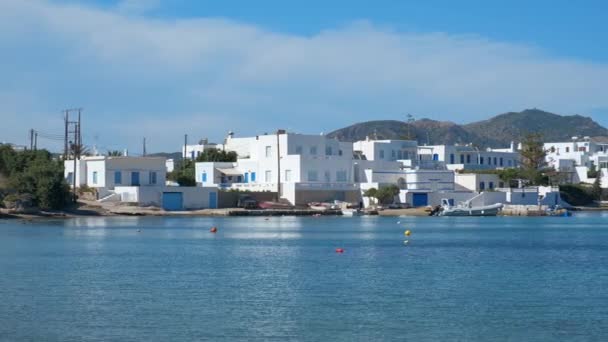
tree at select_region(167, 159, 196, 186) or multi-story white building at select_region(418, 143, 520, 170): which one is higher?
multi-story white building at select_region(418, 143, 520, 170)

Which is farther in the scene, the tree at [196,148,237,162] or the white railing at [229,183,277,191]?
the tree at [196,148,237,162]

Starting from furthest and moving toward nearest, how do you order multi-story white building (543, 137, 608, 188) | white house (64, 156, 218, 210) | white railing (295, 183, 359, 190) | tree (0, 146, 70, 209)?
1. multi-story white building (543, 137, 608, 188)
2. white railing (295, 183, 359, 190)
3. white house (64, 156, 218, 210)
4. tree (0, 146, 70, 209)

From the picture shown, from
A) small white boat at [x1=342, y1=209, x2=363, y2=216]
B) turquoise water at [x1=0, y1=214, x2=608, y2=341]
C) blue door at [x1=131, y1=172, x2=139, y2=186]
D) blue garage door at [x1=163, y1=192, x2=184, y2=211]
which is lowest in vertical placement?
turquoise water at [x1=0, y1=214, x2=608, y2=341]

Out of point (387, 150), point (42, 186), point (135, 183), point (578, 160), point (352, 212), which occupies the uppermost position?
point (578, 160)

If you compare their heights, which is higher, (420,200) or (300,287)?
(420,200)

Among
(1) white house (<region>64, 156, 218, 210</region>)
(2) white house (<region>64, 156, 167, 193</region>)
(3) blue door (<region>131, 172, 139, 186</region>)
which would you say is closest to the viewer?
(1) white house (<region>64, 156, 218, 210</region>)

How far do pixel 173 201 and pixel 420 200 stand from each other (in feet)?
83.5

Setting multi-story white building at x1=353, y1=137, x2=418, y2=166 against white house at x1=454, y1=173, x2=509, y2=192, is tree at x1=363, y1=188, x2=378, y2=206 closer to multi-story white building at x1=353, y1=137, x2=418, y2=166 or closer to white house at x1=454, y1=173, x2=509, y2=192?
white house at x1=454, y1=173, x2=509, y2=192

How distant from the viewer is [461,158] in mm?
124938

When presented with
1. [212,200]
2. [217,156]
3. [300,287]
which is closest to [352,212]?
[212,200]

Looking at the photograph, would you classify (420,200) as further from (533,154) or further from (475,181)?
(533,154)

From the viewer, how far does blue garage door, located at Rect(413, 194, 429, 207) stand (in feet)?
336

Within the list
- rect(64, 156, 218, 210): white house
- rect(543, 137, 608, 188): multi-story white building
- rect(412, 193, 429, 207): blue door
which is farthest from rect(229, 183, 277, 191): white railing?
rect(543, 137, 608, 188): multi-story white building

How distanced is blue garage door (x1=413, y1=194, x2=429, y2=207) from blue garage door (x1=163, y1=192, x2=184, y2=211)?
78.7 feet
